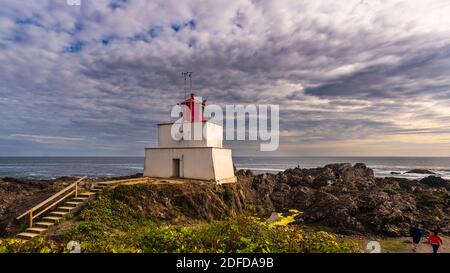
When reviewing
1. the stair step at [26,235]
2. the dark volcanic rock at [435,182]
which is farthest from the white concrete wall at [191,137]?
the dark volcanic rock at [435,182]

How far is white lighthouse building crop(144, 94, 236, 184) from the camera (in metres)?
21.3

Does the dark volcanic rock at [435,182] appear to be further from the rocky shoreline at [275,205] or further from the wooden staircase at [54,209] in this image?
the wooden staircase at [54,209]

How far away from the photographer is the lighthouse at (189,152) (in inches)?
838

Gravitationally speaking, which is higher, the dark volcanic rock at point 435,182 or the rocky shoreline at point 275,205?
the rocky shoreline at point 275,205

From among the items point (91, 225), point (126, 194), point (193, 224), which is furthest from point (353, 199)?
point (91, 225)

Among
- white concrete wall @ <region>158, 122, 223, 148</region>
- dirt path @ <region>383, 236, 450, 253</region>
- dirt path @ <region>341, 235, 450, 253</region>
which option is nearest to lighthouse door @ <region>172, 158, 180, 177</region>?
white concrete wall @ <region>158, 122, 223, 148</region>

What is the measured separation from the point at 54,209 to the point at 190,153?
33.1 feet

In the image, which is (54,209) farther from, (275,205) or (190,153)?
(275,205)

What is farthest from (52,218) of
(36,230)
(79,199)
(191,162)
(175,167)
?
(191,162)

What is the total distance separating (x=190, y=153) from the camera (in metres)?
21.8

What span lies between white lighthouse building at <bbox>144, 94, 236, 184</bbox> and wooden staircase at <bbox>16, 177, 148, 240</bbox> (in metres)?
5.70

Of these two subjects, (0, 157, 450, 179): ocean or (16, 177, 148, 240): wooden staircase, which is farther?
(0, 157, 450, 179): ocean

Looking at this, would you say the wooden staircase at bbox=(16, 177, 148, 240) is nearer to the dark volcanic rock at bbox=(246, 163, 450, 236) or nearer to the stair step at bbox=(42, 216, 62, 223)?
the stair step at bbox=(42, 216, 62, 223)
